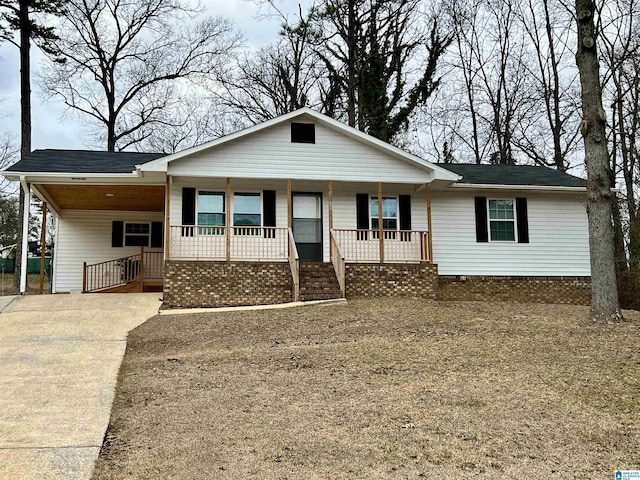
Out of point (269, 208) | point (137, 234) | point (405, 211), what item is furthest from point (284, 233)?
point (137, 234)

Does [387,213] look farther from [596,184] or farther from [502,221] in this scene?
[596,184]

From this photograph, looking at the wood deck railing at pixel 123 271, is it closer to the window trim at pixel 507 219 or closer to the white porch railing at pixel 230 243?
the white porch railing at pixel 230 243

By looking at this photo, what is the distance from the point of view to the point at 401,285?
48.2ft

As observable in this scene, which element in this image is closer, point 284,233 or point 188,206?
point 188,206

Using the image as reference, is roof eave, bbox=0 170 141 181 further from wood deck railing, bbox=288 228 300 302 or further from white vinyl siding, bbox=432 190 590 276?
white vinyl siding, bbox=432 190 590 276

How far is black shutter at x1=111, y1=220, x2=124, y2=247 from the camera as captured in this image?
17.9 metres

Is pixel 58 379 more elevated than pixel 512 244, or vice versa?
pixel 512 244

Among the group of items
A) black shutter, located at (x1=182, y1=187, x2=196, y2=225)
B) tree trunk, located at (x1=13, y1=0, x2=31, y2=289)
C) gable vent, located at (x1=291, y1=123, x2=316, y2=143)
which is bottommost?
black shutter, located at (x1=182, y1=187, x2=196, y2=225)

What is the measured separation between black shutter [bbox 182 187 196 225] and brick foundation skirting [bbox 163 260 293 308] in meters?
1.51

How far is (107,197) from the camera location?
53.4ft

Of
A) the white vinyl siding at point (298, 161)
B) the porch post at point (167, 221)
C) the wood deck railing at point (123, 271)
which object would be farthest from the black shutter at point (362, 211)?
the wood deck railing at point (123, 271)

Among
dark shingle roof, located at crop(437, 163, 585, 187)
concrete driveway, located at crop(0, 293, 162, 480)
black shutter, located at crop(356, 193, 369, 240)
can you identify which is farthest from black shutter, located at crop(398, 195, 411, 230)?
concrete driveway, located at crop(0, 293, 162, 480)

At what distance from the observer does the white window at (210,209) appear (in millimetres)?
15203

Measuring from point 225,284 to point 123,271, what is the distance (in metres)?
5.20
